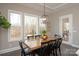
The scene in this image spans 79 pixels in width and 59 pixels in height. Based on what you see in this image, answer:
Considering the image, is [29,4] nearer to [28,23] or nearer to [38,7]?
[38,7]

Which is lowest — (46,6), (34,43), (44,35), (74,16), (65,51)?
(65,51)

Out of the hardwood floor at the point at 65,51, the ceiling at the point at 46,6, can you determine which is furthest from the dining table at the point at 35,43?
the ceiling at the point at 46,6

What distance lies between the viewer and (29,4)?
2.11 m

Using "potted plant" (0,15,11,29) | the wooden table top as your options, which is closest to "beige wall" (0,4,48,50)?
"potted plant" (0,15,11,29)

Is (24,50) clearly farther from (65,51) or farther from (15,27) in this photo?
(65,51)

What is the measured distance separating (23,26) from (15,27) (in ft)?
0.58

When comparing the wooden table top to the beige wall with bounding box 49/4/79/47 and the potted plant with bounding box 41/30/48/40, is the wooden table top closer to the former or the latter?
the potted plant with bounding box 41/30/48/40

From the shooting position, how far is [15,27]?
83.7 inches

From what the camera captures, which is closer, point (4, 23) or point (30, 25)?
point (4, 23)

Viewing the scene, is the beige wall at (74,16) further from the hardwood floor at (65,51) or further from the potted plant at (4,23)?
the potted plant at (4,23)

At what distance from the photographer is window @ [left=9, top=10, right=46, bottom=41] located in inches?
82.2

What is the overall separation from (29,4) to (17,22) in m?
0.47

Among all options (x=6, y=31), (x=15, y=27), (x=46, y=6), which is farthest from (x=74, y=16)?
(x=6, y=31)

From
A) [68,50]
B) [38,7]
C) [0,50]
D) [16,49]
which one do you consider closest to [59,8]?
[38,7]
